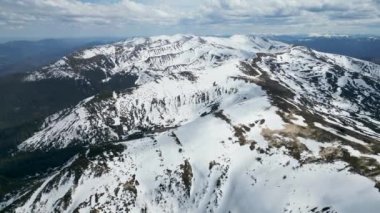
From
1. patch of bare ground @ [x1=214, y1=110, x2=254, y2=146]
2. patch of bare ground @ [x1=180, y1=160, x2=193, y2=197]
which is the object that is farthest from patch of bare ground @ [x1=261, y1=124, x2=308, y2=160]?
patch of bare ground @ [x1=180, y1=160, x2=193, y2=197]

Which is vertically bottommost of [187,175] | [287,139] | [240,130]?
[187,175]

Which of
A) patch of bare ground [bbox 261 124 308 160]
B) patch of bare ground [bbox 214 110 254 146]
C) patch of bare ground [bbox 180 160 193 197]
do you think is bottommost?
patch of bare ground [bbox 180 160 193 197]

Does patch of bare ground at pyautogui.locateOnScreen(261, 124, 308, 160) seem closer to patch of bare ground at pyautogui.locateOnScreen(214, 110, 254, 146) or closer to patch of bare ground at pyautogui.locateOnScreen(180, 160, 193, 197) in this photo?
patch of bare ground at pyautogui.locateOnScreen(214, 110, 254, 146)

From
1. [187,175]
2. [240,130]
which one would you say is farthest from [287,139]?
[187,175]

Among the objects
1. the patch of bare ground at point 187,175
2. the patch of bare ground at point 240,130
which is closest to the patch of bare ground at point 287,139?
the patch of bare ground at point 240,130

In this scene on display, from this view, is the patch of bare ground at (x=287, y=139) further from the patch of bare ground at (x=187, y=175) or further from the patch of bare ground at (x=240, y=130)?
the patch of bare ground at (x=187, y=175)

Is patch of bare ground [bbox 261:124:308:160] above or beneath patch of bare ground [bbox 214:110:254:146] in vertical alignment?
above

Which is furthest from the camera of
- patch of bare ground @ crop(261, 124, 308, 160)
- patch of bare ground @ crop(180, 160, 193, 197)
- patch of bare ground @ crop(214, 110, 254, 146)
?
patch of bare ground @ crop(214, 110, 254, 146)

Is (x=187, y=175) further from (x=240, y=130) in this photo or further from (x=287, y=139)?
(x=287, y=139)

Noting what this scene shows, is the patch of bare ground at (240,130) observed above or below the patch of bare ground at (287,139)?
below

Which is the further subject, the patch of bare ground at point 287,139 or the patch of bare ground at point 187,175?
the patch of bare ground at point 187,175

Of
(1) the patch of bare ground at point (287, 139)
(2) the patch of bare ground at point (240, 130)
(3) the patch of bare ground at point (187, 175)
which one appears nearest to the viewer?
(1) the patch of bare ground at point (287, 139)

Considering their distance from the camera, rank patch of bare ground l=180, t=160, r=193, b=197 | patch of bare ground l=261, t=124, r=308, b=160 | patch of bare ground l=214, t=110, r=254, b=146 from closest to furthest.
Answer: patch of bare ground l=261, t=124, r=308, b=160 < patch of bare ground l=180, t=160, r=193, b=197 < patch of bare ground l=214, t=110, r=254, b=146
